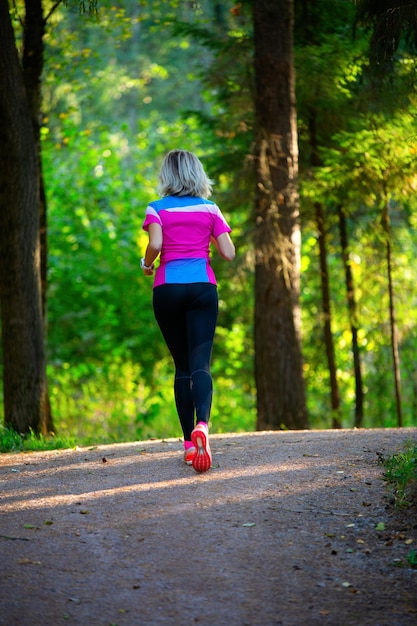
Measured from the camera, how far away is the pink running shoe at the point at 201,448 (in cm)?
584

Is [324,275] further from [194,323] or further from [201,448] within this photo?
[201,448]

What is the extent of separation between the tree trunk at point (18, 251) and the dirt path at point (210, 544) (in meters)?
3.10

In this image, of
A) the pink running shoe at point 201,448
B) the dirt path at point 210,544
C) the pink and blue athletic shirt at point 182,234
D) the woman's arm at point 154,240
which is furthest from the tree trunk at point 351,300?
the pink running shoe at point 201,448

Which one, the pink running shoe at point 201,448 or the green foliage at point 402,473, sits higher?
the pink running shoe at point 201,448

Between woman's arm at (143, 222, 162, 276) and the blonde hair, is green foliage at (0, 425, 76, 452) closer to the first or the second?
woman's arm at (143, 222, 162, 276)

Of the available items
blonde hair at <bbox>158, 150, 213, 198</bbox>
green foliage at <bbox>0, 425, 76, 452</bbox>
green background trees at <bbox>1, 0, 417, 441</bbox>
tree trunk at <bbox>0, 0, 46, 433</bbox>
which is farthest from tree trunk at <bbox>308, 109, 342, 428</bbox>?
blonde hair at <bbox>158, 150, 213, 198</bbox>

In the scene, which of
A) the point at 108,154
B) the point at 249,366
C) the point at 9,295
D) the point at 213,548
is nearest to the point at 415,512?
the point at 213,548

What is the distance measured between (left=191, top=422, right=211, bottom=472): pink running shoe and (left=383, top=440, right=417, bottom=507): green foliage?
1.20m

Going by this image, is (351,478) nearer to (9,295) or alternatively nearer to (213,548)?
(213,548)

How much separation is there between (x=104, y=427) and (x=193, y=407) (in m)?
9.81

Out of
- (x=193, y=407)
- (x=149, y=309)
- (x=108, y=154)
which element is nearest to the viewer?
(x=193, y=407)

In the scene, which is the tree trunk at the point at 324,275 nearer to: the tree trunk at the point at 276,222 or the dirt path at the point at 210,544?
the tree trunk at the point at 276,222

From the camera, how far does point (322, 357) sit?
15430 mm

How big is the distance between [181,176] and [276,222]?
5.13 m
